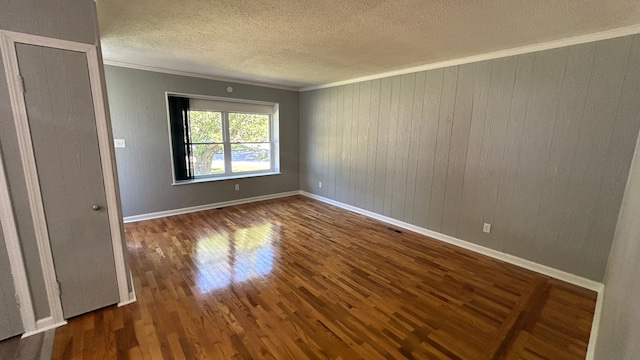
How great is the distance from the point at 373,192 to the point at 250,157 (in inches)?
109

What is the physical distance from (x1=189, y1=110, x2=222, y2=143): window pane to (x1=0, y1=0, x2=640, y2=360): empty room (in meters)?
0.19

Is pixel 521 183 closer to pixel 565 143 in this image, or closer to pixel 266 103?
pixel 565 143

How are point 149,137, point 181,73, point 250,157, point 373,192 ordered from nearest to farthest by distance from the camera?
point 149,137 < point 181,73 < point 373,192 < point 250,157

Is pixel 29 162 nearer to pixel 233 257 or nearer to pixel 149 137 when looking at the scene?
pixel 233 257

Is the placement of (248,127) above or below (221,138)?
above

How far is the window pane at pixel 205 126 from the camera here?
15.3ft

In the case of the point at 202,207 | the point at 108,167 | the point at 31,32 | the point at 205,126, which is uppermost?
the point at 31,32

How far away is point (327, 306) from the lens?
7.19 feet

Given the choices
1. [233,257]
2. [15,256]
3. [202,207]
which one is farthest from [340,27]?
[202,207]

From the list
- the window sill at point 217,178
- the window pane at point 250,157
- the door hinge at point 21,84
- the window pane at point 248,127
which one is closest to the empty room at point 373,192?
the door hinge at point 21,84

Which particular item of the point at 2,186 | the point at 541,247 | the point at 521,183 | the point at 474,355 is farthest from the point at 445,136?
the point at 2,186

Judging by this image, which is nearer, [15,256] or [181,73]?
[15,256]

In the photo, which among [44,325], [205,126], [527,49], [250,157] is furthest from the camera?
[250,157]

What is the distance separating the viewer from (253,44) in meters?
2.83
